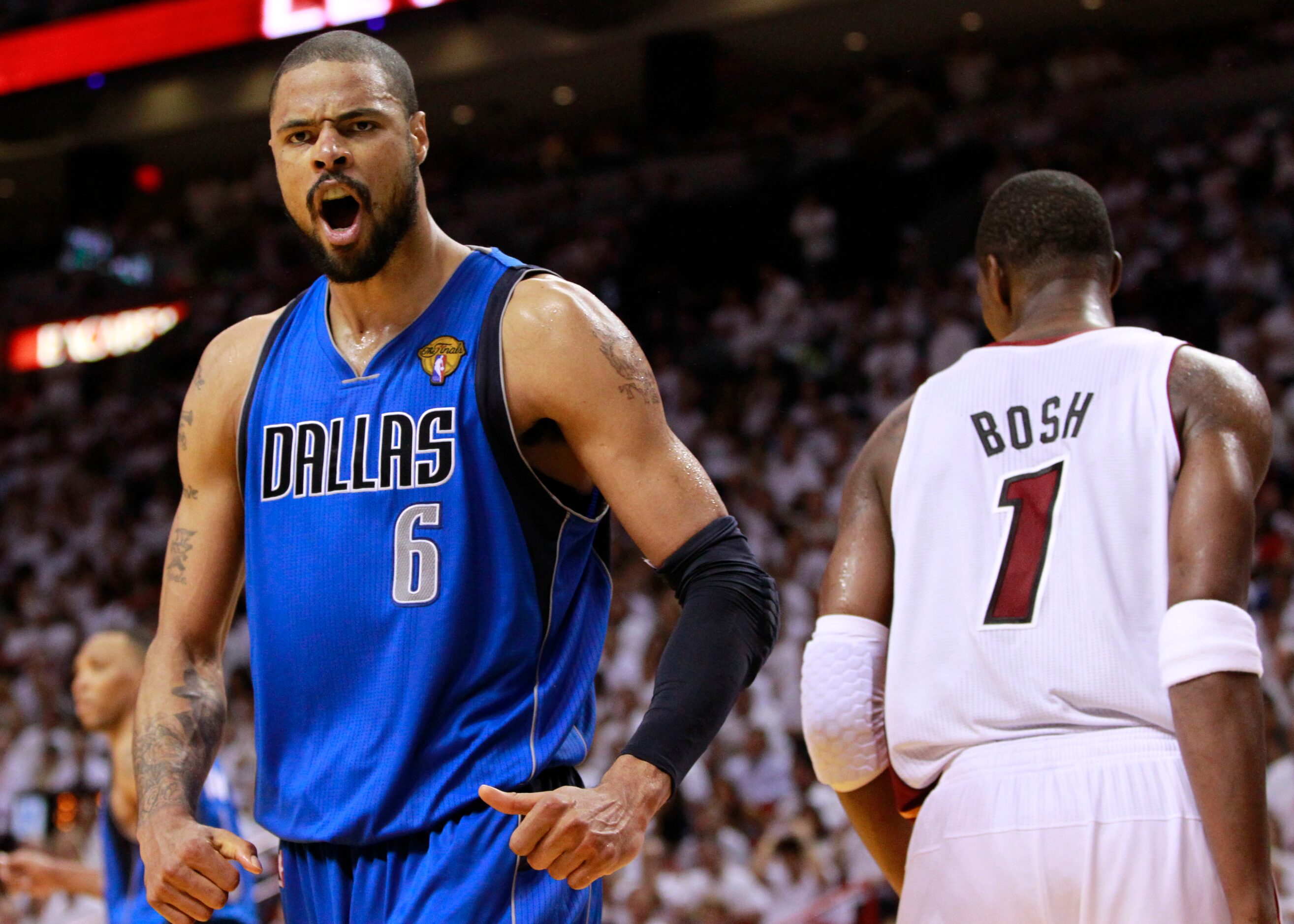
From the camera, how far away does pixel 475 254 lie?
268cm

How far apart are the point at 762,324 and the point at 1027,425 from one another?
36.3 feet

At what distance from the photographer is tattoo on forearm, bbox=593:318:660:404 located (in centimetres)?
241

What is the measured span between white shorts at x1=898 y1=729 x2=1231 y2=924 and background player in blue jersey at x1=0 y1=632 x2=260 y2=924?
2.47 meters

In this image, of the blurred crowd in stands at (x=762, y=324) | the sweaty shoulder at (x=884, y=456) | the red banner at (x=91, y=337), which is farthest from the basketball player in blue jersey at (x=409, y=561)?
the red banner at (x=91, y=337)

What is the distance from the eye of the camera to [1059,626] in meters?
2.46

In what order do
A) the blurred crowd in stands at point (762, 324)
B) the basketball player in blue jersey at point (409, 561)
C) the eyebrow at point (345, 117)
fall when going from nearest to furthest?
the basketball player in blue jersey at point (409, 561)
the eyebrow at point (345, 117)
the blurred crowd in stands at point (762, 324)

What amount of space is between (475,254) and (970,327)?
976cm

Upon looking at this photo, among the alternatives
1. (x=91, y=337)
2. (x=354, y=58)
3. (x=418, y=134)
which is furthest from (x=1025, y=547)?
(x=91, y=337)

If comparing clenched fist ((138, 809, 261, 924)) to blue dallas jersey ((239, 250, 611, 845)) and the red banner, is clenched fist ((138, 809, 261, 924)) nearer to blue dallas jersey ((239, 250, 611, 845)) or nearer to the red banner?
blue dallas jersey ((239, 250, 611, 845))

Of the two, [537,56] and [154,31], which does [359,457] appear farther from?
[154,31]

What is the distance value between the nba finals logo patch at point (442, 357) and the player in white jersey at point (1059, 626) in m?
0.87

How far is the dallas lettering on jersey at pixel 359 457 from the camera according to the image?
2.42 metres

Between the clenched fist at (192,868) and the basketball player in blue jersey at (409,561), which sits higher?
the basketball player in blue jersey at (409,561)

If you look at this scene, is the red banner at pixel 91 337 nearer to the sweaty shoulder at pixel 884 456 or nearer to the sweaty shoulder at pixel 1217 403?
the sweaty shoulder at pixel 884 456
